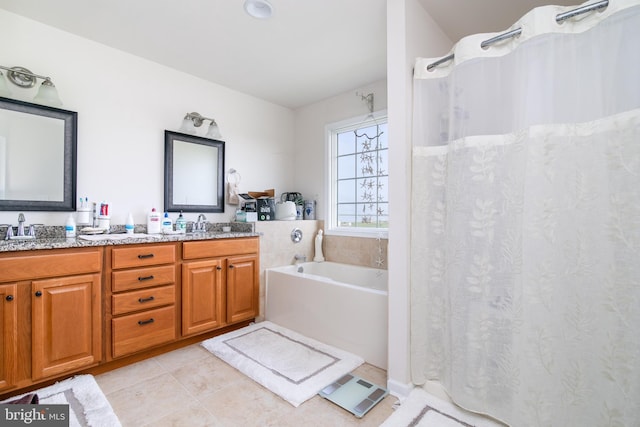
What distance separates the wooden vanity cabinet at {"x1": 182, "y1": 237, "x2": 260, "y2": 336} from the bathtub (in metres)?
0.25

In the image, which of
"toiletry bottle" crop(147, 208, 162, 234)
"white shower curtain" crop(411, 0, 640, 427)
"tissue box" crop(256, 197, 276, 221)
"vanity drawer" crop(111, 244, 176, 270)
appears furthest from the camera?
"tissue box" crop(256, 197, 276, 221)

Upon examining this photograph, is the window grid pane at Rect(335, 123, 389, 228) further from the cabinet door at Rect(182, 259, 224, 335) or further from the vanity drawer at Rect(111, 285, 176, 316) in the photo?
the vanity drawer at Rect(111, 285, 176, 316)

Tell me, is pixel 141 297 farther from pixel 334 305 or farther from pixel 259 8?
pixel 259 8

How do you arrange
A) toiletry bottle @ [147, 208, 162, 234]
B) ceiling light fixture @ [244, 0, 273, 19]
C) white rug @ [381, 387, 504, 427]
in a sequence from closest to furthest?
white rug @ [381, 387, 504, 427] → ceiling light fixture @ [244, 0, 273, 19] → toiletry bottle @ [147, 208, 162, 234]

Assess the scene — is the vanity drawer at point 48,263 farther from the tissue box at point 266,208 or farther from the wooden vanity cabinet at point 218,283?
the tissue box at point 266,208

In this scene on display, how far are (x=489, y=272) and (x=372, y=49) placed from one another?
1972mm

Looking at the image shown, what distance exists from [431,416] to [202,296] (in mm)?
1846

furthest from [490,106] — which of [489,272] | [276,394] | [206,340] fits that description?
[206,340]

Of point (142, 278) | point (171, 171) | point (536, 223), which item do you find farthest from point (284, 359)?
point (171, 171)

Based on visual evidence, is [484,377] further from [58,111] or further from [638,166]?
[58,111]

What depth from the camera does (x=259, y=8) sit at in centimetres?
198

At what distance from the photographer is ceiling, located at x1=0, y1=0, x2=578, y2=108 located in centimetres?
196

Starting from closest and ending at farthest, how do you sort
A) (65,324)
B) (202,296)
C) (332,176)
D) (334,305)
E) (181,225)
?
1. (65,324)
2. (334,305)
3. (202,296)
4. (181,225)
5. (332,176)

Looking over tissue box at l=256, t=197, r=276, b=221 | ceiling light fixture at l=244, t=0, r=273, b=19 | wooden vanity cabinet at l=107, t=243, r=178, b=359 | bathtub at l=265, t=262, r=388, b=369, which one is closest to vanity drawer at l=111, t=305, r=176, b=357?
wooden vanity cabinet at l=107, t=243, r=178, b=359
